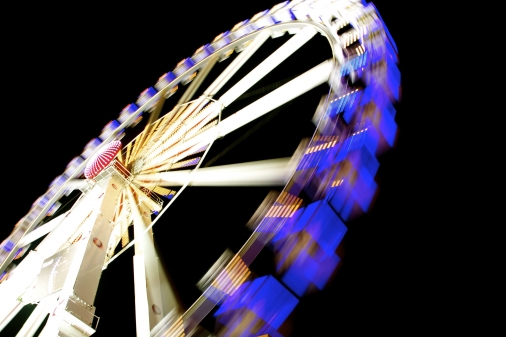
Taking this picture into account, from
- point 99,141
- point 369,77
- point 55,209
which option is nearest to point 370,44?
point 369,77

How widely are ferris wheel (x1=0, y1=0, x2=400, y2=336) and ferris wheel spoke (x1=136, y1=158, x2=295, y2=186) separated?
2 cm

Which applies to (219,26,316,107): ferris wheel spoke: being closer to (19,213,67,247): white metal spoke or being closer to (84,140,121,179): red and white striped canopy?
(84,140,121,179): red and white striped canopy

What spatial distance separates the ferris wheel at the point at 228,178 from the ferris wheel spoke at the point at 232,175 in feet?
0.06

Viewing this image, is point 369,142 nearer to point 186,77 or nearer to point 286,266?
point 286,266

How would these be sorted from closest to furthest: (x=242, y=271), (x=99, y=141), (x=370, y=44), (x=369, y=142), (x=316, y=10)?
(x=242, y=271) < (x=369, y=142) < (x=370, y=44) < (x=316, y=10) < (x=99, y=141)

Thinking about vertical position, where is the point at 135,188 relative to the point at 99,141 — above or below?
below

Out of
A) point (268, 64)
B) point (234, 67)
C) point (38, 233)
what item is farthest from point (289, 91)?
point (38, 233)

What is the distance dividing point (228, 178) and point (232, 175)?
0.08 m

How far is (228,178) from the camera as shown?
5227mm

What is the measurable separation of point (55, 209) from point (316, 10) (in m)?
5.30

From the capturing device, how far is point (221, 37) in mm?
7059

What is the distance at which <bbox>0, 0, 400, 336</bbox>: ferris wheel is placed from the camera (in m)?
3.28

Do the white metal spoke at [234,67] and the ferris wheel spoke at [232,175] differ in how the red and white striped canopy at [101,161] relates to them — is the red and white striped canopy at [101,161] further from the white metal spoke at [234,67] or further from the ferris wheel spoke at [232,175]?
the white metal spoke at [234,67]

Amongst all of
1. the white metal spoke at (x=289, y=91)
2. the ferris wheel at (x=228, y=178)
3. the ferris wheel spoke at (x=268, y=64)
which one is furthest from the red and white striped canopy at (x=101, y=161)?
the white metal spoke at (x=289, y=91)
